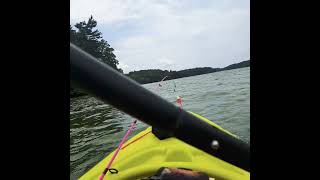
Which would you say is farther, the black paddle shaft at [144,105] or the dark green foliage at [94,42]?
the dark green foliage at [94,42]

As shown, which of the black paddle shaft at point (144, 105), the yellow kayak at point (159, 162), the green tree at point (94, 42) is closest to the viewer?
the black paddle shaft at point (144, 105)

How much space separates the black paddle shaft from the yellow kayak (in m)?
1.34

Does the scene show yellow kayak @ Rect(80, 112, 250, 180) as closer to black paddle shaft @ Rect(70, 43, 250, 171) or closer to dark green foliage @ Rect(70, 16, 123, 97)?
black paddle shaft @ Rect(70, 43, 250, 171)

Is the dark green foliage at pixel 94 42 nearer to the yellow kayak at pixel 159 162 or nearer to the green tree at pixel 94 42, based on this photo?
the green tree at pixel 94 42

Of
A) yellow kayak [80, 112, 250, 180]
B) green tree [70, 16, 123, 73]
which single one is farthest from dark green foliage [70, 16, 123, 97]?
yellow kayak [80, 112, 250, 180]

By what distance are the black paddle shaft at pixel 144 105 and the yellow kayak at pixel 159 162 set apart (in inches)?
52.9

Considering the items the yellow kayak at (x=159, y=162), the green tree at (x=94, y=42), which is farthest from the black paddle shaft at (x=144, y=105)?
the green tree at (x=94, y=42)

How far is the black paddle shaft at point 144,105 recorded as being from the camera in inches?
35.4

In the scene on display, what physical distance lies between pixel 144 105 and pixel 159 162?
256 cm
